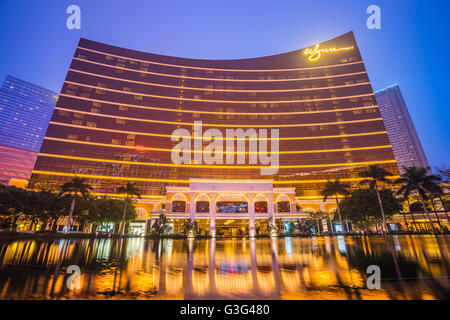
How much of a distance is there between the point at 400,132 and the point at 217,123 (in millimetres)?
176545

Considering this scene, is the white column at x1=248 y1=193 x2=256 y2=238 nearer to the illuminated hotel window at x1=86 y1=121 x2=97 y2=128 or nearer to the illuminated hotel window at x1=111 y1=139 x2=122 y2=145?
the illuminated hotel window at x1=111 y1=139 x2=122 y2=145

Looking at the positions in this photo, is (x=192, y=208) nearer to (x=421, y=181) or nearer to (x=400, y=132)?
(x=421, y=181)

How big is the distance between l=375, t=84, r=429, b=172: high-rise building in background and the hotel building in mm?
118763

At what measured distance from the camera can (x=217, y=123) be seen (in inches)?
3684

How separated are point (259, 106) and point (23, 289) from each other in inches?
3842

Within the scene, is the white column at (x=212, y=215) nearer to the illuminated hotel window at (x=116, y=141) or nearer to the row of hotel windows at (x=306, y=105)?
the illuminated hotel window at (x=116, y=141)

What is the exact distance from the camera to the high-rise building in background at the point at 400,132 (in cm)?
17138

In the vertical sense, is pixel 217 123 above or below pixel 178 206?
above

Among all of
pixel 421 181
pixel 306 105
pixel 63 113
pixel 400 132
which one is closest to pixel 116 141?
pixel 63 113

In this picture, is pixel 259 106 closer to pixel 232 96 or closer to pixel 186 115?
pixel 232 96

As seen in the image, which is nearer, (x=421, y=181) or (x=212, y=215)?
(x=421, y=181)

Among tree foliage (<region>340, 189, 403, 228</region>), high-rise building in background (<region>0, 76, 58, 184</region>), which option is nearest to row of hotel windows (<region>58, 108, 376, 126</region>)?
tree foliage (<region>340, 189, 403, 228</region>)

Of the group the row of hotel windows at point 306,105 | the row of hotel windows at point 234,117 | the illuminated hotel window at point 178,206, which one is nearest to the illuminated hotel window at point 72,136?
the row of hotel windows at point 234,117

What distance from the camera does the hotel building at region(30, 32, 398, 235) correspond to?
7294cm
